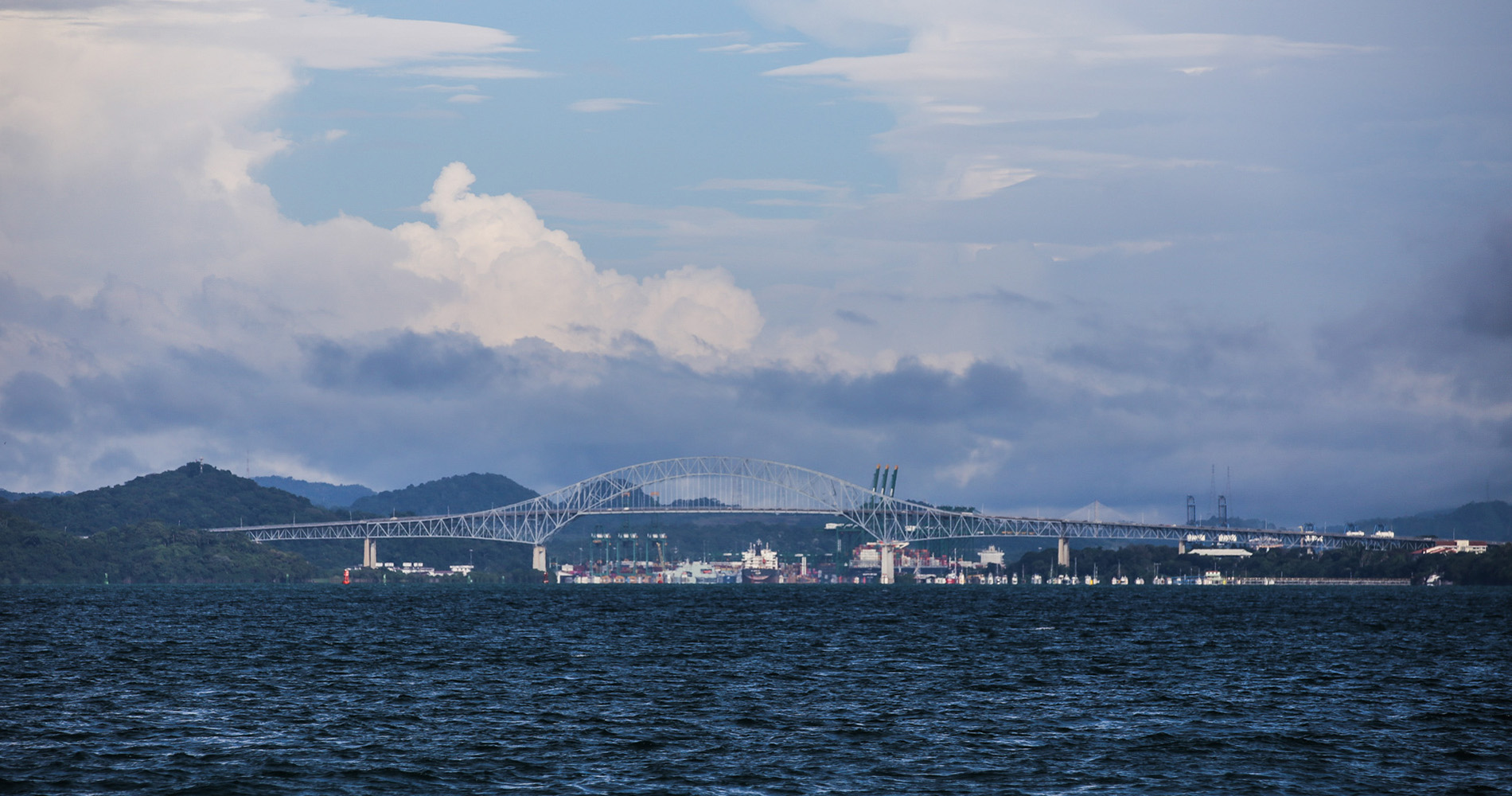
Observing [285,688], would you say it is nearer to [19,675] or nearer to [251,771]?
[19,675]

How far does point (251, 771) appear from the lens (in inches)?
1268

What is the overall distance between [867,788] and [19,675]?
36.2 metres

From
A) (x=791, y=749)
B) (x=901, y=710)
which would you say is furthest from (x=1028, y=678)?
(x=791, y=749)

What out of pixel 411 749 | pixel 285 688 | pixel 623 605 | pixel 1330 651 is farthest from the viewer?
pixel 623 605

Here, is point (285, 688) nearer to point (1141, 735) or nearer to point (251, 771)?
point (251, 771)

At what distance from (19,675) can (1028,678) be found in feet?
116

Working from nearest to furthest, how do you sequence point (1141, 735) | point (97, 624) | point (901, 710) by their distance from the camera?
point (1141, 735) < point (901, 710) < point (97, 624)

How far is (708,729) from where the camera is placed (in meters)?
39.2

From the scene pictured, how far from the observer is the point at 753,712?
4278 centimetres

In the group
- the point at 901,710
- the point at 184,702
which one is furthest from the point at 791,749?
the point at 184,702

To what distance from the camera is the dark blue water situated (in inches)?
1262

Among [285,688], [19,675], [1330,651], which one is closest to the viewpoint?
[285,688]

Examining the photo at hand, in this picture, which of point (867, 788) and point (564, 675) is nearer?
point (867, 788)

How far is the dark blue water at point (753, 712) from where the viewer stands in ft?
105
